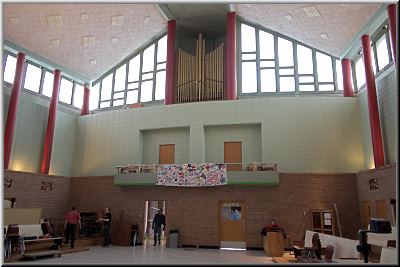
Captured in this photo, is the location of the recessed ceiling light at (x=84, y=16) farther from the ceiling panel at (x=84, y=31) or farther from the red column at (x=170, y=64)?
the red column at (x=170, y=64)

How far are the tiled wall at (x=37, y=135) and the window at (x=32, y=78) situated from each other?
0.43 metres

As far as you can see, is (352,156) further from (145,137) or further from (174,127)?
(145,137)

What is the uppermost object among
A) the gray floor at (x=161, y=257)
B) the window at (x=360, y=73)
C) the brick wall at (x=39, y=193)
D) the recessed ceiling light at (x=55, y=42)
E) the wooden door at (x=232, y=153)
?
the recessed ceiling light at (x=55, y=42)

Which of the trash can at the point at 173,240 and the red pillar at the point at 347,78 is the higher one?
the red pillar at the point at 347,78

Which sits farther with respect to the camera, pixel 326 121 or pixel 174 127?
pixel 174 127

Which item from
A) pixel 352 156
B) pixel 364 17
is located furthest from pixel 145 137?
pixel 364 17

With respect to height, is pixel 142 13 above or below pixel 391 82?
above

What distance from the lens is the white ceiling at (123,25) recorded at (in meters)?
13.0

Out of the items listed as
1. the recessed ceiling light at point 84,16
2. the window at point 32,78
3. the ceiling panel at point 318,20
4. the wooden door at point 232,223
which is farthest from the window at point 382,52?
the window at point 32,78

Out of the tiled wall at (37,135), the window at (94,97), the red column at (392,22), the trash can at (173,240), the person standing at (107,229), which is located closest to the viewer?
the red column at (392,22)

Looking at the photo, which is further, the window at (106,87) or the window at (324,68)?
the window at (106,87)

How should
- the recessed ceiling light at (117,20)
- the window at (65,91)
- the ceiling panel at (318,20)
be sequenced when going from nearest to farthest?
the ceiling panel at (318,20) → the recessed ceiling light at (117,20) → the window at (65,91)

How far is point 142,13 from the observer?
1612 cm

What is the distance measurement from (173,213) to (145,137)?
4.02m
